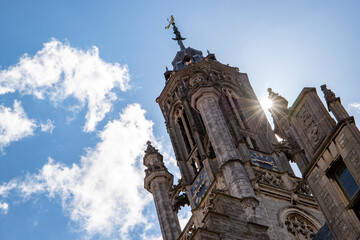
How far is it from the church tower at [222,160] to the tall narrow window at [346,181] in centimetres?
1084

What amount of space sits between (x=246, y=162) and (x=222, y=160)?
1.01 metres

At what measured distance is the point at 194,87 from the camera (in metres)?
32.6

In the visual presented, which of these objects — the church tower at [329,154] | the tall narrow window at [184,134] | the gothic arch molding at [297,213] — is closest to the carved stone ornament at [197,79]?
the tall narrow window at [184,134]

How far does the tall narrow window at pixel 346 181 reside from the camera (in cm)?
1062

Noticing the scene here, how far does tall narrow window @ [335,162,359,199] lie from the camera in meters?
10.6

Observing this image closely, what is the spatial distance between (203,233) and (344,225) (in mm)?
4080

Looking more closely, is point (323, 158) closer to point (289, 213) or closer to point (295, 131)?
point (295, 131)

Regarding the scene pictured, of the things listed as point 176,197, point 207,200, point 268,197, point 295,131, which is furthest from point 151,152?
point 295,131

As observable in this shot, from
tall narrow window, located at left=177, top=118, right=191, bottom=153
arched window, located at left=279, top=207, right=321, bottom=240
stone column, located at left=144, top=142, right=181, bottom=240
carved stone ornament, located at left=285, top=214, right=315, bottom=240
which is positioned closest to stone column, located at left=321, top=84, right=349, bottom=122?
arched window, located at left=279, top=207, right=321, bottom=240

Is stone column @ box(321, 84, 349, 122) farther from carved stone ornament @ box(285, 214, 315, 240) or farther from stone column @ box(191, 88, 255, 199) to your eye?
carved stone ornament @ box(285, 214, 315, 240)

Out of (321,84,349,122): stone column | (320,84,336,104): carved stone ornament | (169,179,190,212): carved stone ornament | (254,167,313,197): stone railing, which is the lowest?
(321,84,349,122): stone column

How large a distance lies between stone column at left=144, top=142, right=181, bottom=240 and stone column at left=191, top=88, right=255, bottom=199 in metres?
3.37

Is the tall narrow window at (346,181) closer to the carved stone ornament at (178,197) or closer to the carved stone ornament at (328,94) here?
the carved stone ornament at (328,94)

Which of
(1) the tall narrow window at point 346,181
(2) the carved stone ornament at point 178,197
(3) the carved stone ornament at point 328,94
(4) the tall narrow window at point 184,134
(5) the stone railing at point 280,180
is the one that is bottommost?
(1) the tall narrow window at point 346,181
